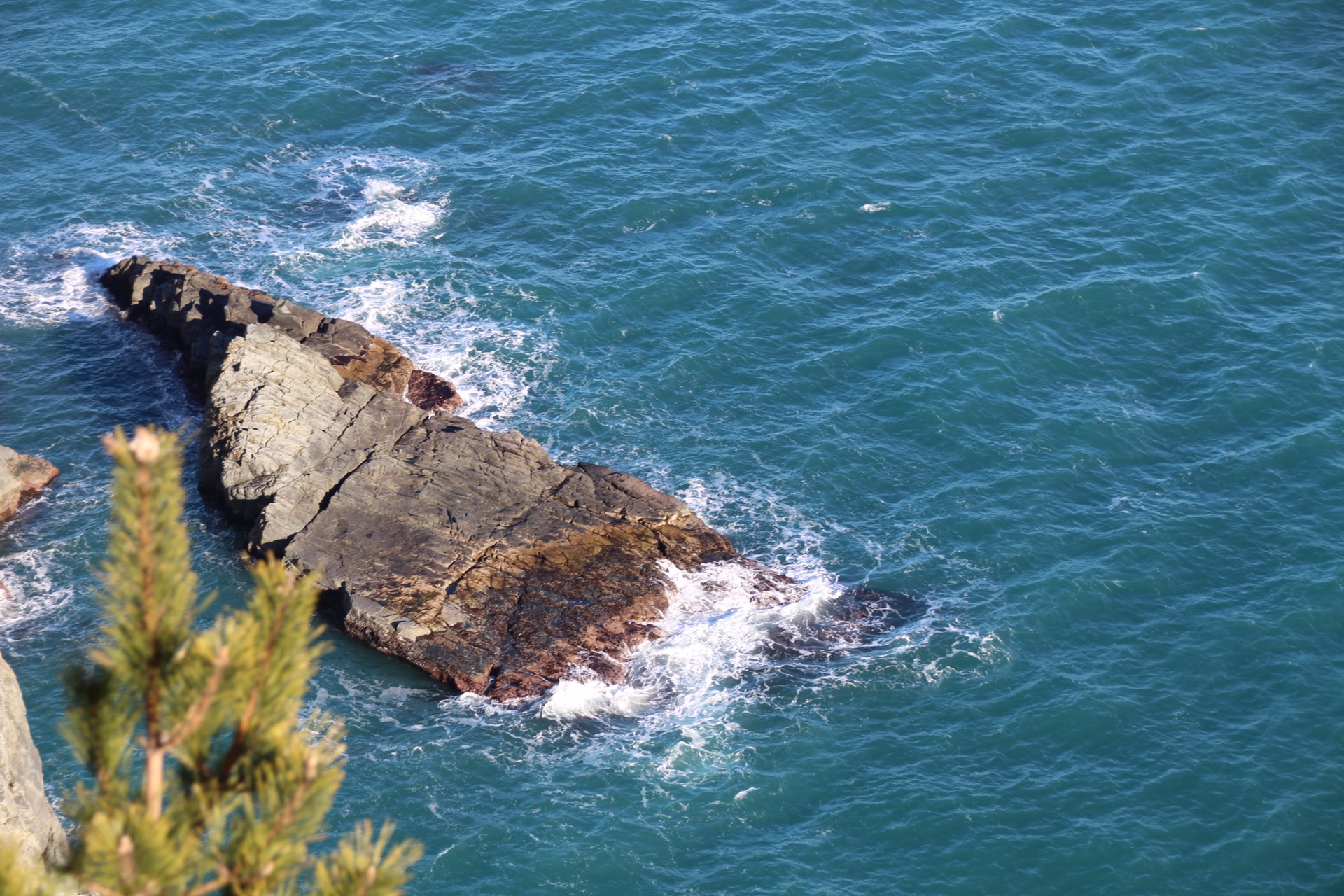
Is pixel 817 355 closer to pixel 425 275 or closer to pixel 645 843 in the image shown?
pixel 425 275

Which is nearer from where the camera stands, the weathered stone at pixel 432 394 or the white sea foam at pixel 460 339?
the weathered stone at pixel 432 394

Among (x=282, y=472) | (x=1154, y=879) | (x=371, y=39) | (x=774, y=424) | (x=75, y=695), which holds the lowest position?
(x=1154, y=879)

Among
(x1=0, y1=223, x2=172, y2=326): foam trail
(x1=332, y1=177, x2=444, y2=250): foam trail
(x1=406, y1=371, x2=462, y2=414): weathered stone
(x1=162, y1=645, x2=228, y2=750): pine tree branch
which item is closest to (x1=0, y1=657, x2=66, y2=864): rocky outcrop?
(x1=162, y1=645, x2=228, y2=750): pine tree branch

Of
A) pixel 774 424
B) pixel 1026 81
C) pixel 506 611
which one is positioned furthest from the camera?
pixel 1026 81

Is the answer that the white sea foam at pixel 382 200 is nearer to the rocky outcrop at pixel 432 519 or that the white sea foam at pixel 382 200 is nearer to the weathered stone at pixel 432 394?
the rocky outcrop at pixel 432 519

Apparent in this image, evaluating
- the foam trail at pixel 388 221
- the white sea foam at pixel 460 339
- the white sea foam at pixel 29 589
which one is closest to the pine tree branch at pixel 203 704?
the white sea foam at pixel 29 589

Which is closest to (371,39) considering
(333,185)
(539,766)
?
(333,185)

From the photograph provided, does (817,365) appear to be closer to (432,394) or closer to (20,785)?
(432,394)

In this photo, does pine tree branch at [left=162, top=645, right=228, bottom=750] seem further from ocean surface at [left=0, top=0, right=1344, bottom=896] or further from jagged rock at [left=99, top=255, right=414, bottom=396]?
jagged rock at [left=99, top=255, right=414, bottom=396]
